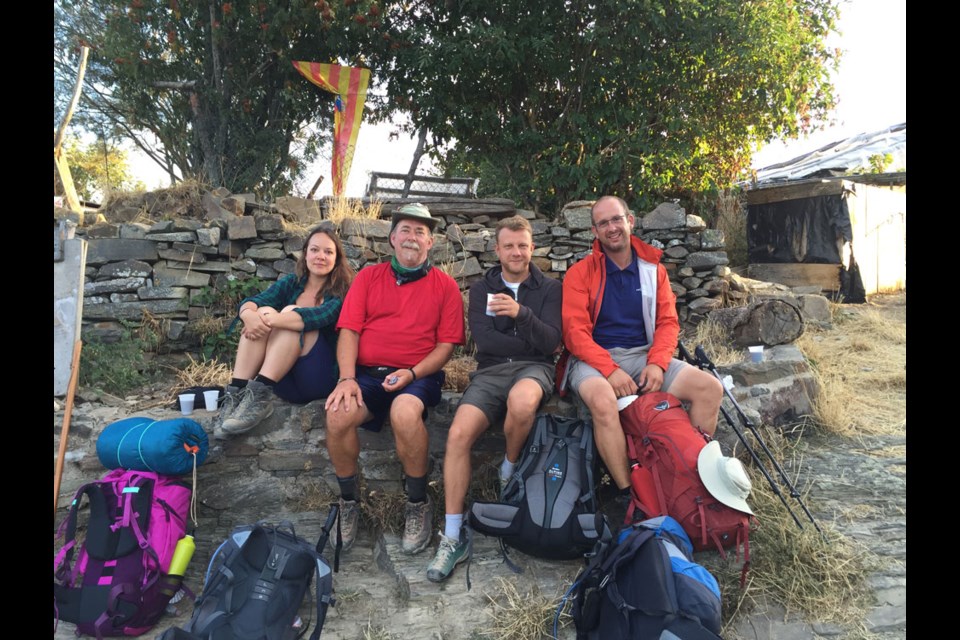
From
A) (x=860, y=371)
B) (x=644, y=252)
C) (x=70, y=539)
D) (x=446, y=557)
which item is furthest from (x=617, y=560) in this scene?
(x=860, y=371)

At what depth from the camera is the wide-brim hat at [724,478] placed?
8.20 ft

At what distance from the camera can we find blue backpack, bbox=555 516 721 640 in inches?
79.5

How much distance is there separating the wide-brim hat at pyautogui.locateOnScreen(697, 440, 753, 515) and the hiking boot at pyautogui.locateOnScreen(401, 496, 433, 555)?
1407 mm

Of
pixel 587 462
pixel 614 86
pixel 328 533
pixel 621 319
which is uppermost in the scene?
pixel 614 86

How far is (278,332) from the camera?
3.35m

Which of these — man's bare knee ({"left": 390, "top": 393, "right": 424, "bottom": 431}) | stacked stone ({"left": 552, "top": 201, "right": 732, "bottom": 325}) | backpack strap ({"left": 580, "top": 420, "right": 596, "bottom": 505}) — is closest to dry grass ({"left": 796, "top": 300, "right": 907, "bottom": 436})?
stacked stone ({"left": 552, "top": 201, "right": 732, "bottom": 325})

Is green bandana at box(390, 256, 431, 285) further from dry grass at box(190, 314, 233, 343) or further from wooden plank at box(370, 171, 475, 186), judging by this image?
wooden plank at box(370, 171, 475, 186)

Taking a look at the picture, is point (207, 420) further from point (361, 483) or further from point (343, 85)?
point (343, 85)

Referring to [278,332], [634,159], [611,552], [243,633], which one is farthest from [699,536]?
[634,159]

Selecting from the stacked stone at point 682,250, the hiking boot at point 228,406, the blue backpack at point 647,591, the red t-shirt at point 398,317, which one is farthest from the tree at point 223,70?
the blue backpack at point 647,591

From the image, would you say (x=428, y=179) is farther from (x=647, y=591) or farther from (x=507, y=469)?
(x=647, y=591)

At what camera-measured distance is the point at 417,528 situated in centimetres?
299

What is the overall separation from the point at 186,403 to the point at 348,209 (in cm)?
310

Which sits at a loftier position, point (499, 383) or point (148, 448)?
point (499, 383)
